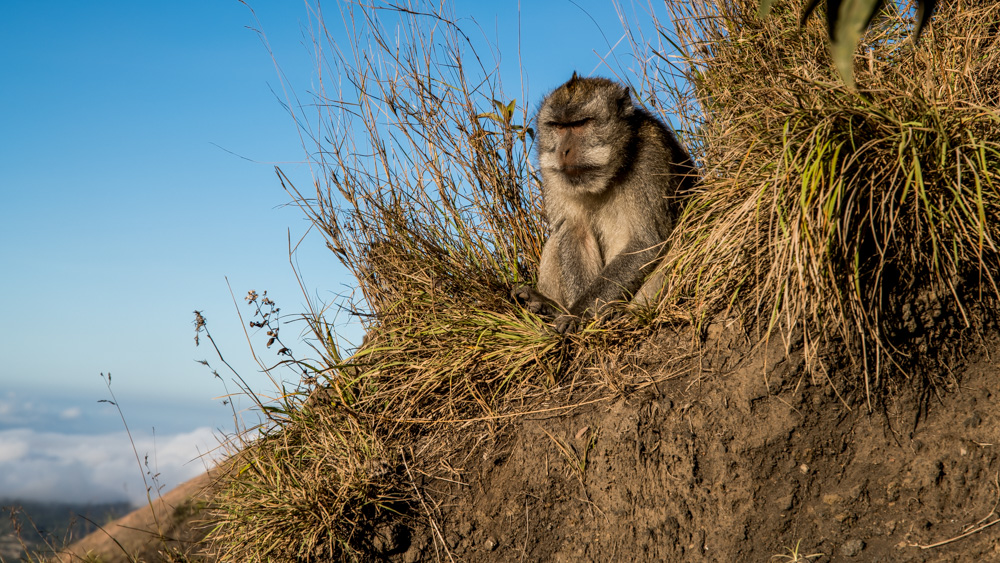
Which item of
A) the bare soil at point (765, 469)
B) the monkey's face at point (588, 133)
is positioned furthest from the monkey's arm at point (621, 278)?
the bare soil at point (765, 469)

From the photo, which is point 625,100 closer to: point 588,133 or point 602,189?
point 588,133

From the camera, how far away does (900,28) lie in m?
3.93

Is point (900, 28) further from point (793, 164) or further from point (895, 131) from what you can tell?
point (793, 164)

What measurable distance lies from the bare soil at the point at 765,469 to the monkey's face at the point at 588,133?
1.21m

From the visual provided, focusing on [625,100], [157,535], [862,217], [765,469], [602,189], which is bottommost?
[765,469]

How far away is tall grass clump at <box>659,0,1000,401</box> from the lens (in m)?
2.77

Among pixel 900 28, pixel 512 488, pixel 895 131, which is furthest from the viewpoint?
pixel 900 28

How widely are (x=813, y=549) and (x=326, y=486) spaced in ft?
7.67

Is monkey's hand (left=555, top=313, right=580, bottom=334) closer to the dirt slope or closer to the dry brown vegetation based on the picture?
the dry brown vegetation

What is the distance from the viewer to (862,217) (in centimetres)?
284

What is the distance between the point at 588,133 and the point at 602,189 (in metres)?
0.34

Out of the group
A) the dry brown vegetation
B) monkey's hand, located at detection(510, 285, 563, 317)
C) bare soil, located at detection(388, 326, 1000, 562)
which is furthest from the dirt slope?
monkey's hand, located at detection(510, 285, 563, 317)

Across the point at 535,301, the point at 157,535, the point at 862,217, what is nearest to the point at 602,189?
the point at 535,301

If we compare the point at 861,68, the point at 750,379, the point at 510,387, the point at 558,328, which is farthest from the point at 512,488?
the point at 861,68
